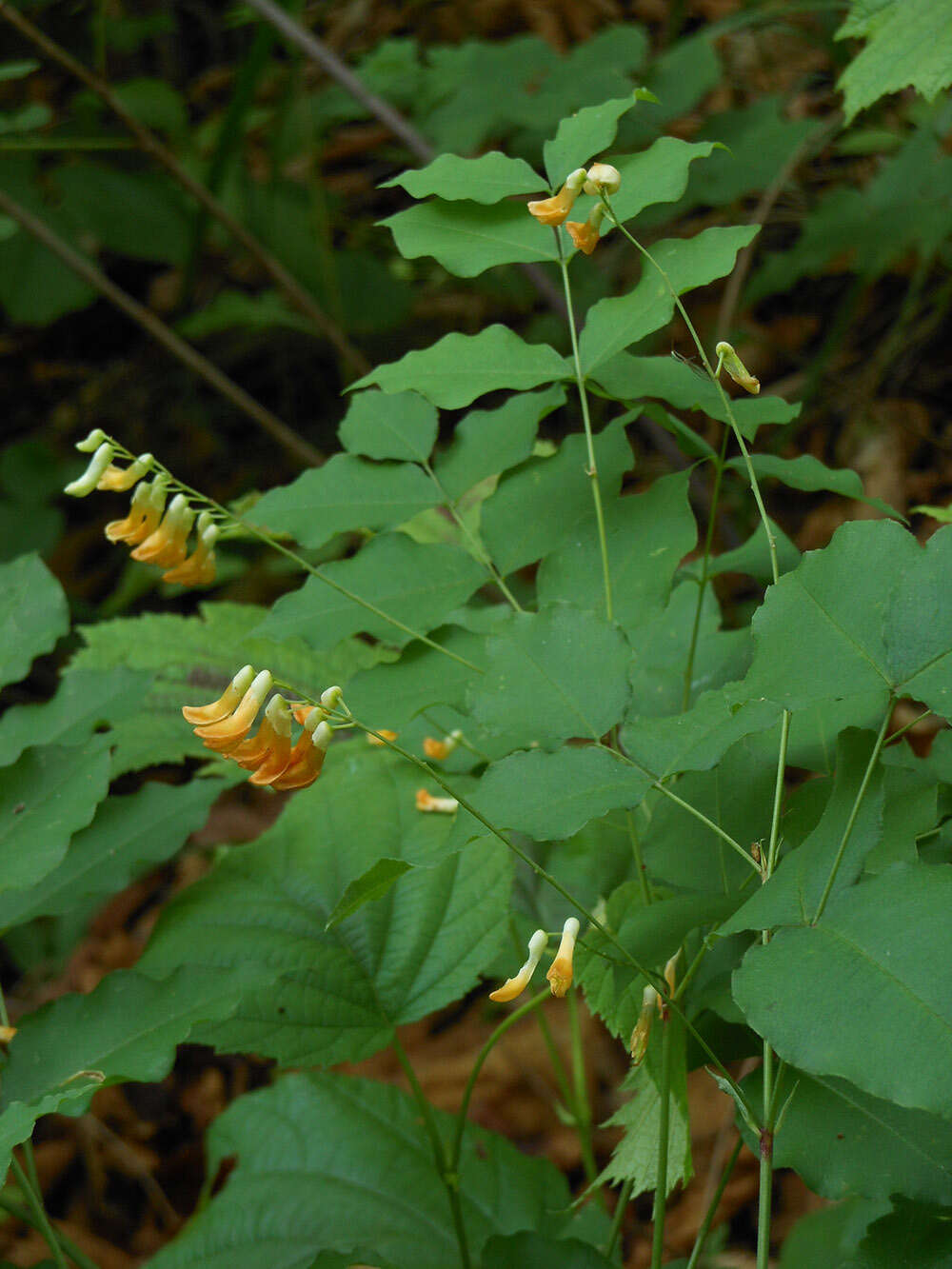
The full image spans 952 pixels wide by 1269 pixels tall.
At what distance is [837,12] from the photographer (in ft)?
9.95

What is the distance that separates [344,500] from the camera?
1.29m

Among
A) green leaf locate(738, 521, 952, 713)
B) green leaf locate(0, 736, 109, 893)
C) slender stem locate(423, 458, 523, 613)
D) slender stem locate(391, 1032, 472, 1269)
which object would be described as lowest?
slender stem locate(391, 1032, 472, 1269)

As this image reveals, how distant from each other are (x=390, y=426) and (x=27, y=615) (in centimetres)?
50

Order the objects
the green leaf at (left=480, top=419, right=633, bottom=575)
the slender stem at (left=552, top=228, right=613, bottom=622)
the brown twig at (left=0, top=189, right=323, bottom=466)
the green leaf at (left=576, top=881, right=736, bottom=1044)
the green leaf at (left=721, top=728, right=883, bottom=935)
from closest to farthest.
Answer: the green leaf at (left=721, top=728, right=883, bottom=935) < the green leaf at (left=576, top=881, right=736, bottom=1044) < the slender stem at (left=552, top=228, right=613, bottom=622) < the green leaf at (left=480, top=419, right=633, bottom=575) < the brown twig at (left=0, top=189, right=323, bottom=466)

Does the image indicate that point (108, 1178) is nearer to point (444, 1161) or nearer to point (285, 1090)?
point (285, 1090)

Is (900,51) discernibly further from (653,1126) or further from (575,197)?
(653,1126)

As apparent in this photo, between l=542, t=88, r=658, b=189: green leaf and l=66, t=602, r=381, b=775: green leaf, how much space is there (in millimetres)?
810

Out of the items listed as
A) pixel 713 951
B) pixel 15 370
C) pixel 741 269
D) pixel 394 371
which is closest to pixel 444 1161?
pixel 713 951

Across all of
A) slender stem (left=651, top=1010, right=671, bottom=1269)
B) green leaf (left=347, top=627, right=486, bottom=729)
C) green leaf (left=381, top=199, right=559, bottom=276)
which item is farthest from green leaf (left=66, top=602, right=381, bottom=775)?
slender stem (left=651, top=1010, right=671, bottom=1269)

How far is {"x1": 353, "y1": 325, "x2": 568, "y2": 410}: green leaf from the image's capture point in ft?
3.76

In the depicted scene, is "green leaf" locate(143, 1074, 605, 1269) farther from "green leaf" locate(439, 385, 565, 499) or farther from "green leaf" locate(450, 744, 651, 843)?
"green leaf" locate(439, 385, 565, 499)

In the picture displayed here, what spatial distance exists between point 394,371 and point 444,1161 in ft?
2.83

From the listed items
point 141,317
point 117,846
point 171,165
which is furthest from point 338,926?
point 171,165

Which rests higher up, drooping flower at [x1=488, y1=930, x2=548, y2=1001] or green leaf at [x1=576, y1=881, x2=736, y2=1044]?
drooping flower at [x1=488, y1=930, x2=548, y2=1001]
